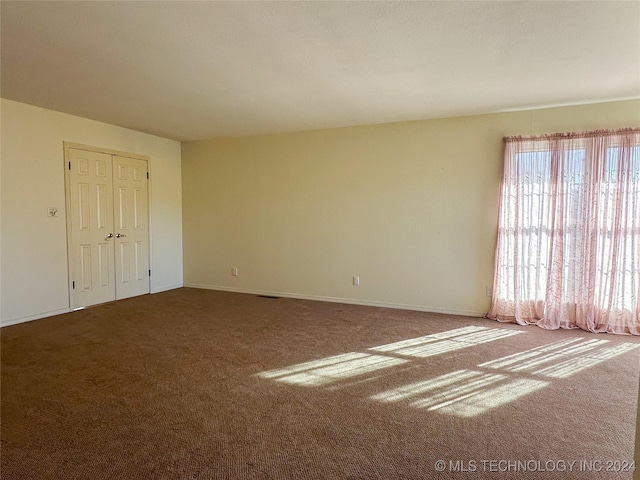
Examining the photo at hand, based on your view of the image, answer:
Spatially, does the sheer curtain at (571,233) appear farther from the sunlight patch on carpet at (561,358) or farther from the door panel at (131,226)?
the door panel at (131,226)

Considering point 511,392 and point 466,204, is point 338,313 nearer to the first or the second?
point 466,204


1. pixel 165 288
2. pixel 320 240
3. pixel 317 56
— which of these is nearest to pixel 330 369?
pixel 317 56

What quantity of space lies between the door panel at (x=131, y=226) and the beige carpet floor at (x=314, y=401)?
4.56ft

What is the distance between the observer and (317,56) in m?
2.97

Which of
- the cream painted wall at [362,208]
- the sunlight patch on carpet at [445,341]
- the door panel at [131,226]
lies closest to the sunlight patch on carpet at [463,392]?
the sunlight patch on carpet at [445,341]

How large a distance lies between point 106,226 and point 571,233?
597cm

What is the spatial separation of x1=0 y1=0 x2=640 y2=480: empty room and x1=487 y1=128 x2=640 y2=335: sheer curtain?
24 millimetres

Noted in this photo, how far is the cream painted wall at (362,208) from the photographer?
186 inches

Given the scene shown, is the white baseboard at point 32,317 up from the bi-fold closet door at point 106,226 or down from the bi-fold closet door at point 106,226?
down

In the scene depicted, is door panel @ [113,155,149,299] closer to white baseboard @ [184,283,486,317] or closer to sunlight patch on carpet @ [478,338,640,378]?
white baseboard @ [184,283,486,317]

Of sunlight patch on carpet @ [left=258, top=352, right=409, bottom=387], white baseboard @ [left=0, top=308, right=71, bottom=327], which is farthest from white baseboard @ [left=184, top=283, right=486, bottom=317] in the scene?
white baseboard @ [left=0, top=308, right=71, bottom=327]

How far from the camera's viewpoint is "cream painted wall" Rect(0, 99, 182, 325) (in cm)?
425

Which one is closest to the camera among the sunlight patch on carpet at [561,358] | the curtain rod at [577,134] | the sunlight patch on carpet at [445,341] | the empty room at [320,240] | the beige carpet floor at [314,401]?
the beige carpet floor at [314,401]

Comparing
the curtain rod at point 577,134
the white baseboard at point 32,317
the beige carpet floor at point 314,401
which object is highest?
the curtain rod at point 577,134
